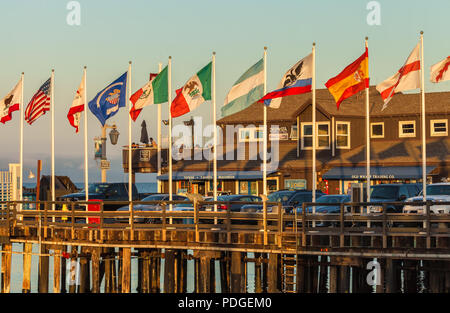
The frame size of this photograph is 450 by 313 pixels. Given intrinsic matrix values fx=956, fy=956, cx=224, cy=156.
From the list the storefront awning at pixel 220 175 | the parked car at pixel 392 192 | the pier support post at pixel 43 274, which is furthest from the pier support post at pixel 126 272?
the storefront awning at pixel 220 175

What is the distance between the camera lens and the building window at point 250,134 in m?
65.1

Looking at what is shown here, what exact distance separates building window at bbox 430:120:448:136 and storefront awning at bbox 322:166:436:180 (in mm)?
5570

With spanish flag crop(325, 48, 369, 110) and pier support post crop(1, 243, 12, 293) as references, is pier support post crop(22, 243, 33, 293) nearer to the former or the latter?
pier support post crop(1, 243, 12, 293)

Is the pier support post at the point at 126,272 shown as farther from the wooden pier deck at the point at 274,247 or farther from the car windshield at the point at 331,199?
the car windshield at the point at 331,199

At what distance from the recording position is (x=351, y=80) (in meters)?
35.8

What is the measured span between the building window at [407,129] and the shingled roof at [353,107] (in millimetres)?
687

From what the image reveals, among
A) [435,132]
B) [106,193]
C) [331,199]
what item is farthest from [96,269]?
[435,132]

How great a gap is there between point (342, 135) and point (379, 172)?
6.16 meters

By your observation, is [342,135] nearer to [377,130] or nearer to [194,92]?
[377,130]

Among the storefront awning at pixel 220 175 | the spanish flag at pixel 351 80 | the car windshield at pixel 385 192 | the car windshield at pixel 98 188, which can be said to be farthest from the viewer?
the storefront awning at pixel 220 175

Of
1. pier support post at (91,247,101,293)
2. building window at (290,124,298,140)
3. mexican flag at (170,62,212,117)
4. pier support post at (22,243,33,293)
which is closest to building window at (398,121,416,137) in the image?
building window at (290,124,298,140)

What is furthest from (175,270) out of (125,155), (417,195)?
(125,155)

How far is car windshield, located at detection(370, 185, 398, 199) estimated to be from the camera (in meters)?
39.7

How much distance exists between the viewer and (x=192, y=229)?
32656 mm
